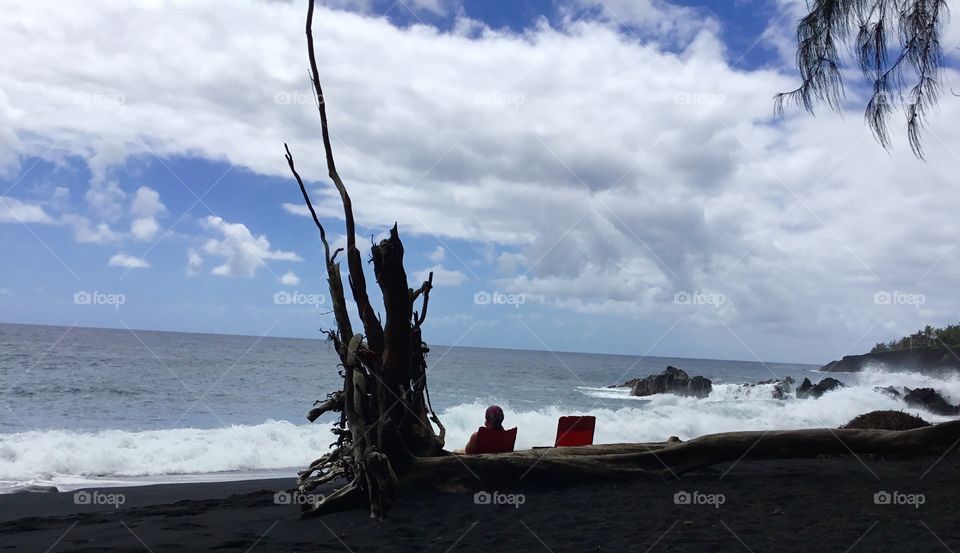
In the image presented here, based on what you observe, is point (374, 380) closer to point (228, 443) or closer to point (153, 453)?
point (153, 453)

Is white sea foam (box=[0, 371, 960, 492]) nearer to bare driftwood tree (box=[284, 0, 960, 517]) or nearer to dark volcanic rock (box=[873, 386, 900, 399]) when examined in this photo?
dark volcanic rock (box=[873, 386, 900, 399])

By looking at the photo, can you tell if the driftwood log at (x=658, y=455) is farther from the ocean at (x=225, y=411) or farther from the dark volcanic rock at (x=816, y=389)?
the dark volcanic rock at (x=816, y=389)

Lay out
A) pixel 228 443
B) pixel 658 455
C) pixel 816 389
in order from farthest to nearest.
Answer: pixel 816 389, pixel 228 443, pixel 658 455

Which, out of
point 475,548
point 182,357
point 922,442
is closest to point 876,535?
point 475,548

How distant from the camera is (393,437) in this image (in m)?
8.20

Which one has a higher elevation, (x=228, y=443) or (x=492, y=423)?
(x=228, y=443)

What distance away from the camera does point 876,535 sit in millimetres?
6387

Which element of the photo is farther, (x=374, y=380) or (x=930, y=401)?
(x=930, y=401)

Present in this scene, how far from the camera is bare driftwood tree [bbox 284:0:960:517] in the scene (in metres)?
7.91

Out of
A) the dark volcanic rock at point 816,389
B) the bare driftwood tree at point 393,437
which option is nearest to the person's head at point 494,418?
the bare driftwood tree at point 393,437

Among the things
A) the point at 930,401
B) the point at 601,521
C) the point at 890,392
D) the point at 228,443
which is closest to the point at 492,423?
the point at 601,521

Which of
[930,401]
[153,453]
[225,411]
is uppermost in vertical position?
[225,411]

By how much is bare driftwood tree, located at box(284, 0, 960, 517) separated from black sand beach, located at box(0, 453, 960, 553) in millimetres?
212

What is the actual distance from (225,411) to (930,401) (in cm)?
2771
